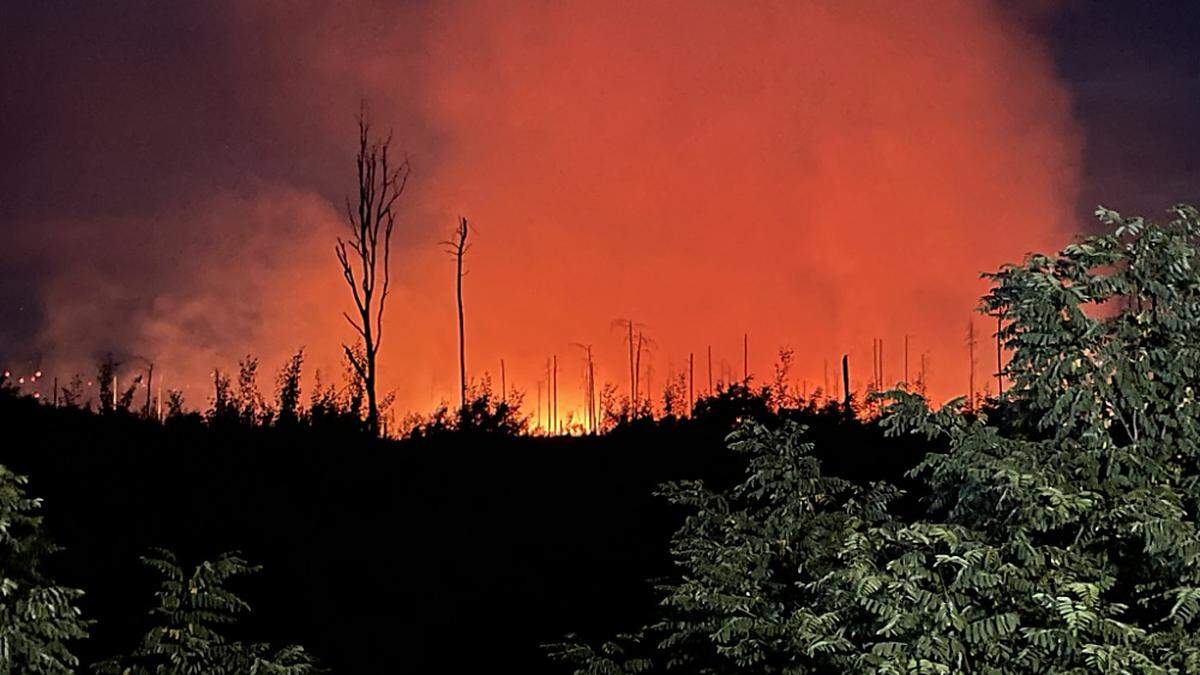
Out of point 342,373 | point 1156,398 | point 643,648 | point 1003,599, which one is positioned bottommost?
point 643,648

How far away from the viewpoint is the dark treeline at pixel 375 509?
30.6ft

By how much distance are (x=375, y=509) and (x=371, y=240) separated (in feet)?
35.3

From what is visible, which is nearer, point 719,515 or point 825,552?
point 825,552

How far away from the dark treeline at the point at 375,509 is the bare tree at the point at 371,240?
6.83 m

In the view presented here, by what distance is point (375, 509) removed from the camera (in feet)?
37.3

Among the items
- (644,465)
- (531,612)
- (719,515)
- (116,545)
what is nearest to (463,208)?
(644,465)

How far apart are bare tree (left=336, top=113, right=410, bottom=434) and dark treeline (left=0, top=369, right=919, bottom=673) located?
269 inches

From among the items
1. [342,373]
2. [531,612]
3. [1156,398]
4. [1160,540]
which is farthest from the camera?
[342,373]

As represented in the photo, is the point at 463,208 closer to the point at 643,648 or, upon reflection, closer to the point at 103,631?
the point at 643,648

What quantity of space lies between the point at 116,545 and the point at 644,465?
568cm

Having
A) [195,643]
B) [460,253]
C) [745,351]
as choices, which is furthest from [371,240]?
[195,643]

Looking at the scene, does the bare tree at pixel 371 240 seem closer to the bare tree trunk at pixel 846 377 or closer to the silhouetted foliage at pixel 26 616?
the bare tree trunk at pixel 846 377

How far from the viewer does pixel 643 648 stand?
35.5 ft

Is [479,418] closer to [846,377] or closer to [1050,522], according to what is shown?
[846,377]
